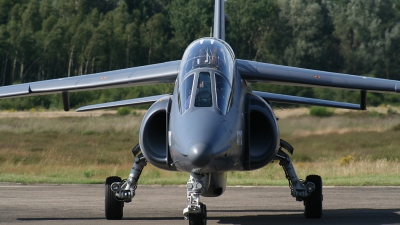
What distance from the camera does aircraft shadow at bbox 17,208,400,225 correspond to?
1280 cm

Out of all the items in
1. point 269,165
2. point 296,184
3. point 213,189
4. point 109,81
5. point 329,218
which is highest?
point 269,165

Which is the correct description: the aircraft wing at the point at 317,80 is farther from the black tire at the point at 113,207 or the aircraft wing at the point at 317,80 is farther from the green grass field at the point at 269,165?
the green grass field at the point at 269,165

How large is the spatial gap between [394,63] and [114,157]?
3837 centimetres

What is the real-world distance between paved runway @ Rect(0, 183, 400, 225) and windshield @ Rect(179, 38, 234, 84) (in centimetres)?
265

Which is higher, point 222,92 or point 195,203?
point 222,92

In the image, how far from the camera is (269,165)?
2595cm

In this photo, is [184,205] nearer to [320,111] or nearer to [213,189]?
[213,189]

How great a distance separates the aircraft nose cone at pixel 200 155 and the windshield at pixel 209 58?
1758 millimetres

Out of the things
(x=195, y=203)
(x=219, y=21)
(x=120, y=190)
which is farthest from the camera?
(x=219, y=21)

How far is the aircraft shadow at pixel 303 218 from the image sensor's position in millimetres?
12797

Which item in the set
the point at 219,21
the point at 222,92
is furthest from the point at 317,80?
the point at 222,92

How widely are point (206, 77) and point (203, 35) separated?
57339mm

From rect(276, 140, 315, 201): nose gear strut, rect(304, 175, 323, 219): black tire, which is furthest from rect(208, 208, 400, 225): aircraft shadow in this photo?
rect(276, 140, 315, 201): nose gear strut

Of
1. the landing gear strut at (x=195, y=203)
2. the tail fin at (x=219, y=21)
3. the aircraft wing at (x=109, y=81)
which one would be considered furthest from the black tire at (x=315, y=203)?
the landing gear strut at (x=195, y=203)
